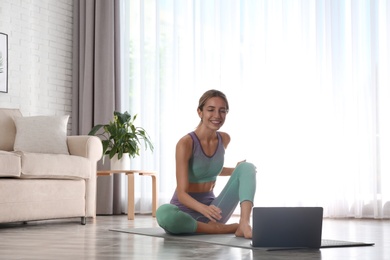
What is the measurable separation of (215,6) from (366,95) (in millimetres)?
1580

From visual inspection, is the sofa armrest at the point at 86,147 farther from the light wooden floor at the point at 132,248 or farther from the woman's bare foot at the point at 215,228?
the woman's bare foot at the point at 215,228

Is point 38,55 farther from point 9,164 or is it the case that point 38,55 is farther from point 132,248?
point 132,248

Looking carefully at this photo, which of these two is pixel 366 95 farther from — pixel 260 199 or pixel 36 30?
pixel 36 30

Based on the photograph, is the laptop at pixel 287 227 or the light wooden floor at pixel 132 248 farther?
the laptop at pixel 287 227

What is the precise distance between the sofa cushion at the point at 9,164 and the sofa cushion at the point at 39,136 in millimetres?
899

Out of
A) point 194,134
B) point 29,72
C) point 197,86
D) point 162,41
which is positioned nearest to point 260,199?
point 197,86

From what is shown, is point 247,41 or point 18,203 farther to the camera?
point 247,41

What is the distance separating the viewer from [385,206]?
18.7 feet

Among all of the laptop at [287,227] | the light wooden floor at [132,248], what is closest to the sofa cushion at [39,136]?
the light wooden floor at [132,248]

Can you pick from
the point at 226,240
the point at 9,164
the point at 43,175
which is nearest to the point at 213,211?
the point at 226,240

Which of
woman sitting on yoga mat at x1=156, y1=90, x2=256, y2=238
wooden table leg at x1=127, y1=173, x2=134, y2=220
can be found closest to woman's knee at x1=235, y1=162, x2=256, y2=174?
woman sitting on yoga mat at x1=156, y1=90, x2=256, y2=238

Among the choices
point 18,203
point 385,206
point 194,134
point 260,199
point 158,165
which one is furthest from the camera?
point 158,165

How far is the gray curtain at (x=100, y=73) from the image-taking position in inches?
262

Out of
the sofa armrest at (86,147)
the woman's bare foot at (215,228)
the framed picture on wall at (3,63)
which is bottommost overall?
the woman's bare foot at (215,228)
